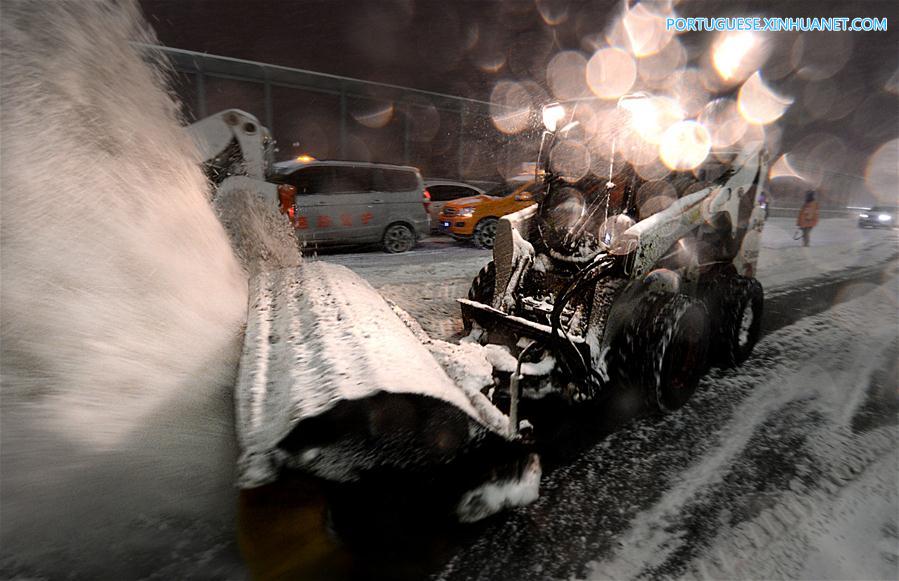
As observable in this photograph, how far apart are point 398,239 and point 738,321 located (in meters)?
7.60

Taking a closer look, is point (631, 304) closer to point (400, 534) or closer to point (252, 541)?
point (400, 534)

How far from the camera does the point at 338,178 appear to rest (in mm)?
9664

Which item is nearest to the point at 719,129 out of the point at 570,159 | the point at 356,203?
the point at 570,159

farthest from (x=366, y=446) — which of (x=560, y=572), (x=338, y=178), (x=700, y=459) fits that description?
(x=338, y=178)

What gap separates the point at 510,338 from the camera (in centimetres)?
365

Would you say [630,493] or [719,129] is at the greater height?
[719,129]

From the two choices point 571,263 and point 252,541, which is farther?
point 571,263

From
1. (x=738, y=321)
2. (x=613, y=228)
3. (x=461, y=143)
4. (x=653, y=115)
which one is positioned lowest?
(x=738, y=321)

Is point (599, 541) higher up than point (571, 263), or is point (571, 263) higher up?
point (571, 263)

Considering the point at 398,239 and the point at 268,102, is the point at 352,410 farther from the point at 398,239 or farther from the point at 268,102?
the point at 268,102

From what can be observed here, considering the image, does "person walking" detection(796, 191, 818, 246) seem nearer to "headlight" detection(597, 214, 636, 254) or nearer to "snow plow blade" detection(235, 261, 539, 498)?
"headlight" detection(597, 214, 636, 254)

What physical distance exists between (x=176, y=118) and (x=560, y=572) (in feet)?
18.1

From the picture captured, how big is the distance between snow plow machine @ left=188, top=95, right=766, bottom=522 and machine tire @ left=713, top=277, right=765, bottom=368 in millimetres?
20

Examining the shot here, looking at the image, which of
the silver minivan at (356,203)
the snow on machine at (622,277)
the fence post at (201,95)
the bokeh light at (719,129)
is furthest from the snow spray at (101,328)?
the fence post at (201,95)
